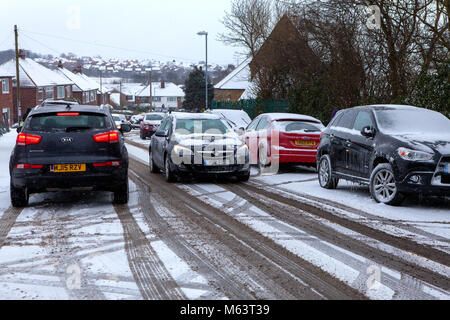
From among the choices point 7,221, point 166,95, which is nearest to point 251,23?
point 7,221

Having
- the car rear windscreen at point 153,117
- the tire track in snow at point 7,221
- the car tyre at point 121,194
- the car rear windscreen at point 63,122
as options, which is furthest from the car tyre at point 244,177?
the car rear windscreen at point 153,117

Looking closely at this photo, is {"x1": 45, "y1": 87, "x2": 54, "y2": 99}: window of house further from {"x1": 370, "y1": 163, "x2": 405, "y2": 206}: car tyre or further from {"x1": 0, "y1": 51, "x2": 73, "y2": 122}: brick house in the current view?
{"x1": 370, "y1": 163, "x2": 405, "y2": 206}: car tyre

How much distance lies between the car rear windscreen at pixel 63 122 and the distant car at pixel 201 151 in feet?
10.2

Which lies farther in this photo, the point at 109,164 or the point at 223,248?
the point at 109,164

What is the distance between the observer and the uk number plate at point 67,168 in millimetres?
9227

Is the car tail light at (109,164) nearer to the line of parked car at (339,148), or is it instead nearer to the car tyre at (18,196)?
the car tyre at (18,196)

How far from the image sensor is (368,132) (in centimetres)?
1040

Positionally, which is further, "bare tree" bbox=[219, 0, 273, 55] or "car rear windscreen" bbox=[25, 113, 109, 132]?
"bare tree" bbox=[219, 0, 273, 55]

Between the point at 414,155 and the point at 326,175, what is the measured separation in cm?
Answer: 295

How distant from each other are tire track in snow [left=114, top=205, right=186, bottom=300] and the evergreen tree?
2801 inches

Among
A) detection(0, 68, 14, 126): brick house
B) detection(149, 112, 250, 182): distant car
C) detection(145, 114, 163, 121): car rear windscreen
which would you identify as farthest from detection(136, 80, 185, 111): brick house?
detection(149, 112, 250, 182): distant car

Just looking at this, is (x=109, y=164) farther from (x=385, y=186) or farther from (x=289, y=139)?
(x=289, y=139)

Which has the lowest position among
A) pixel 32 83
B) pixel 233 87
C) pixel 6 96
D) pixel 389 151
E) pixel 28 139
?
pixel 389 151

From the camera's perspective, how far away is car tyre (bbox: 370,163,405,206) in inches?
378
